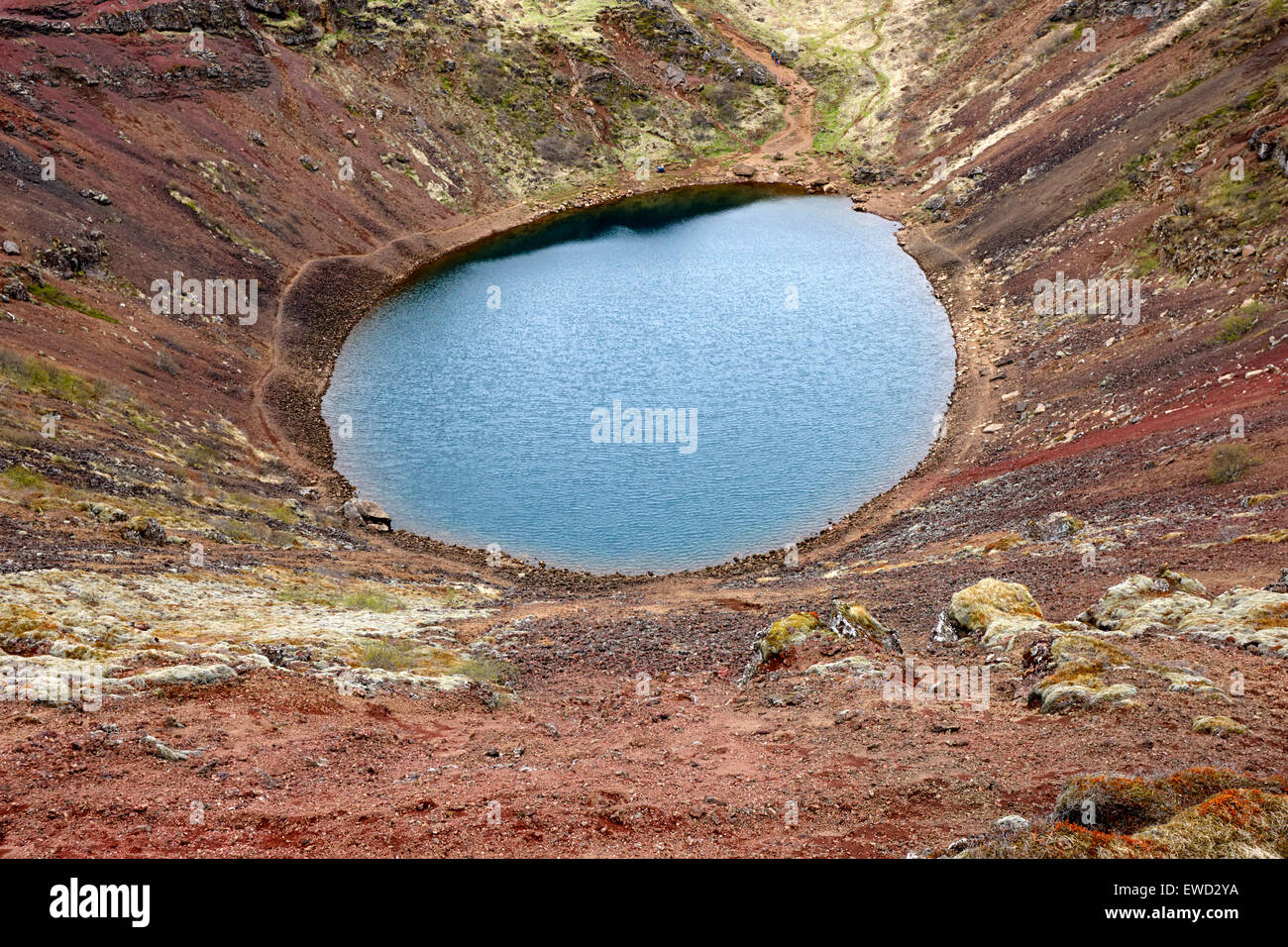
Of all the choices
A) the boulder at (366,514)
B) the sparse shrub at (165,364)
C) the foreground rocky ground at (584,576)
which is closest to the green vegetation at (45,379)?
the foreground rocky ground at (584,576)

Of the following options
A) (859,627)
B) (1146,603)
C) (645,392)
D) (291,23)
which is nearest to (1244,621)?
(1146,603)

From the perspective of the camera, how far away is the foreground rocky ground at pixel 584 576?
18719 mm

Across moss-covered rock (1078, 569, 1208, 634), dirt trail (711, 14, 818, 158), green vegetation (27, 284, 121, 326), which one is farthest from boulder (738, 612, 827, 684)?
dirt trail (711, 14, 818, 158)

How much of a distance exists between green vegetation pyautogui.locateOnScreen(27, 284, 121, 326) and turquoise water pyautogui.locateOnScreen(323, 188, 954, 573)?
47.8 feet

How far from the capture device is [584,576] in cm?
4612

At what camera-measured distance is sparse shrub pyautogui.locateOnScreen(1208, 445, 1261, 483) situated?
36.8 meters

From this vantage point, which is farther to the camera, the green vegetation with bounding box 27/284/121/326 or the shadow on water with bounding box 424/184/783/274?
the shadow on water with bounding box 424/184/783/274

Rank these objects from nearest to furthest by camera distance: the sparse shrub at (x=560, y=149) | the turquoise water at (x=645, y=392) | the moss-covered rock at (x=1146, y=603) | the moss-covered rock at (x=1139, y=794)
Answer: the moss-covered rock at (x=1139, y=794), the moss-covered rock at (x=1146, y=603), the turquoise water at (x=645, y=392), the sparse shrub at (x=560, y=149)

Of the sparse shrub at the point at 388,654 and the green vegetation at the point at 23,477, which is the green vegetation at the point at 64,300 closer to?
the green vegetation at the point at 23,477

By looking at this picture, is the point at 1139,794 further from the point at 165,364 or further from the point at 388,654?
the point at 165,364

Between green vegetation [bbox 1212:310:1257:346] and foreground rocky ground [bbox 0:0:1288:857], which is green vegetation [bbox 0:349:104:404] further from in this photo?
green vegetation [bbox 1212:310:1257:346]

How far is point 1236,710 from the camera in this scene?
67.3 ft

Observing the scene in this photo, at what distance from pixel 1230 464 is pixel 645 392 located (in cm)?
3603

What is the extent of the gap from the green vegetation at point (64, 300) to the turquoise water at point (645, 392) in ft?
47.8
